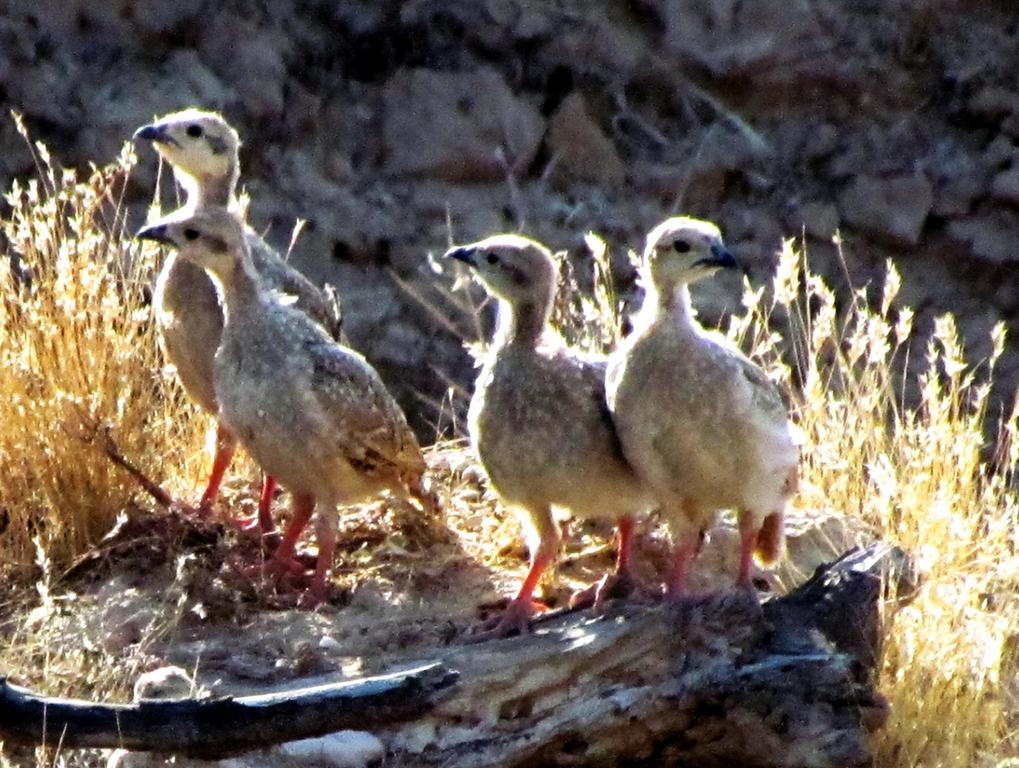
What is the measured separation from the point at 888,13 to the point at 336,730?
8.49 metres

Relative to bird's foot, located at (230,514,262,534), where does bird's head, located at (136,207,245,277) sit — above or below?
above

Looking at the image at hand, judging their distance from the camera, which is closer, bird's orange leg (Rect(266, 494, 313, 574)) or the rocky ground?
bird's orange leg (Rect(266, 494, 313, 574))

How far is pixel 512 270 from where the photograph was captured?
6.89m


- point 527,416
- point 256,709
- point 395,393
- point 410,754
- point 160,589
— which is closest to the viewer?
point 256,709

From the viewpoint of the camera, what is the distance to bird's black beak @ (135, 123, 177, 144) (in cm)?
810

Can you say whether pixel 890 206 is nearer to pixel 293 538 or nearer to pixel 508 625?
pixel 293 538

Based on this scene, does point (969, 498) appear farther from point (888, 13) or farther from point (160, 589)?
point (888, 13)

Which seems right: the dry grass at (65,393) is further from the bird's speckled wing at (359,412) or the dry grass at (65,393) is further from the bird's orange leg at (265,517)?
the bird's speckled wing at (359,412)

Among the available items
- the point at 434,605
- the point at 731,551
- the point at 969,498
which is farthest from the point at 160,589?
the point at 969,498

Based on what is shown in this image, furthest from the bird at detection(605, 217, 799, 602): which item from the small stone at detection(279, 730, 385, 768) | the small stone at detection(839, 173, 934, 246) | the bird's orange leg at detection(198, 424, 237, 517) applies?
the small stone at detection(839, 173, 934, 246)

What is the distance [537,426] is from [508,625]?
58cm

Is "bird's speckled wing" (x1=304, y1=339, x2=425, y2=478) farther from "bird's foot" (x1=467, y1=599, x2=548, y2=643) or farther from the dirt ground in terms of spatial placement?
"bird's foot" (x1=467, y1=599, x2=548, y2=643)

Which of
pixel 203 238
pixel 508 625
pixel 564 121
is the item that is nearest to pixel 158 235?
Result: pixel 203 238

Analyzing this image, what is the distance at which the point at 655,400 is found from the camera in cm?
657
